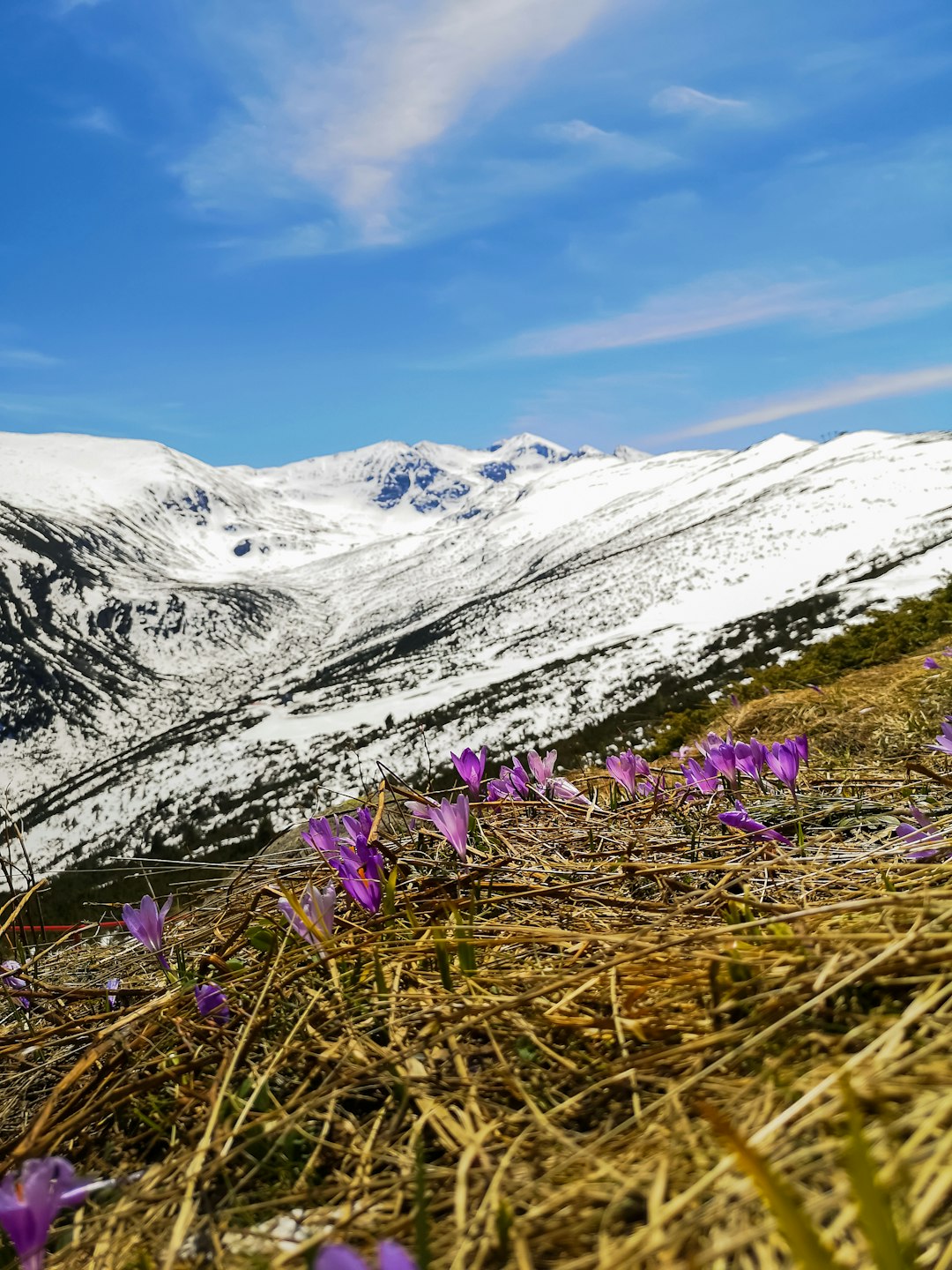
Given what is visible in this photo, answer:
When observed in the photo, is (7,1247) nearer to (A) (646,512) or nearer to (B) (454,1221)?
(B) (454,1221)

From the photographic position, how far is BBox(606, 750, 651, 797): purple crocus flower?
2.55 m

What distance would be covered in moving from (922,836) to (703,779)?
2.52 ft

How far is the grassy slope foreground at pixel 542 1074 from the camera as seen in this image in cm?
65

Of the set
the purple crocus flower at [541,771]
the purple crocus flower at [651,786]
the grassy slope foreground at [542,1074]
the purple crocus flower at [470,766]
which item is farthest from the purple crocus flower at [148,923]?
the purple crocus flower at [651,786]

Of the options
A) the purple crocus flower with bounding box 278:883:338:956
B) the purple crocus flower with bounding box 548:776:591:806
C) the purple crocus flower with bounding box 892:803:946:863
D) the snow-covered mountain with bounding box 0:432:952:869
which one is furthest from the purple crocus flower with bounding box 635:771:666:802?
the purple crocus flower with bounding box 278:883:338:956

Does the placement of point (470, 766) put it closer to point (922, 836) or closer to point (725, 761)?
point (725, 761)

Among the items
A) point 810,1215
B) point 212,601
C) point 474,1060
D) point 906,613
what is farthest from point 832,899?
point 212,601

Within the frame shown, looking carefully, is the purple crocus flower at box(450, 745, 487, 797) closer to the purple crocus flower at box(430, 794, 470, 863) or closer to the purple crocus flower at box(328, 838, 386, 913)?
the purple crocus flower at box(430, 794, 470, 863)

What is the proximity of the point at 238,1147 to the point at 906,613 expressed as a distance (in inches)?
502

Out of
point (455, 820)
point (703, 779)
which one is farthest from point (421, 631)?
point (455, 820)

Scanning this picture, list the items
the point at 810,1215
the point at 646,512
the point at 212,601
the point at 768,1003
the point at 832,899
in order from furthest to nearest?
the point at 212,601 < the point at 646,512 < the point at 832,899 < the point at 768,1003 < the point at 810,1215

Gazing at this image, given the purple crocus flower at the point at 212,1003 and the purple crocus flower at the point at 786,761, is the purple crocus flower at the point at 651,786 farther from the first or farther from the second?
the purple crocus flower at the point at 212,1003

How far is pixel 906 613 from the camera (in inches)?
450

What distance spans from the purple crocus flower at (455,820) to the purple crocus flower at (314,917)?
0.32 meters
